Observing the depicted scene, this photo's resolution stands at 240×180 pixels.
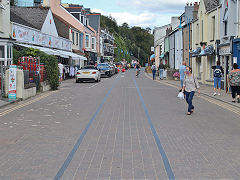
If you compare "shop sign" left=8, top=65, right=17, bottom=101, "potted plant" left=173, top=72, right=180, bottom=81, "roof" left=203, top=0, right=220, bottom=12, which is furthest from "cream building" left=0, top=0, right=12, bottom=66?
"potted plant" left=173, top=72, right=180, bottom=81

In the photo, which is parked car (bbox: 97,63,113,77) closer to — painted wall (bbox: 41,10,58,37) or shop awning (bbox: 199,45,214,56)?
painted wall (bbox: 41,10,58,37)

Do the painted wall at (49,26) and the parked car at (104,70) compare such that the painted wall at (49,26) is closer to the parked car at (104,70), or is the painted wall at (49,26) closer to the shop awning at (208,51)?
the parked car at (104,70)

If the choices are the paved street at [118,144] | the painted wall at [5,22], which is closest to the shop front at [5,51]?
the painted wall at [5,22]

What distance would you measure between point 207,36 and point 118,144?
23801 millimetres

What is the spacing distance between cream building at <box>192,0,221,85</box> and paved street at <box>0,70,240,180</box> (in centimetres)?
1553

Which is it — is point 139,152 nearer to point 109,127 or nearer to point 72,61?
point 109,127

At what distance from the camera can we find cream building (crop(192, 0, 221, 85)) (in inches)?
1054

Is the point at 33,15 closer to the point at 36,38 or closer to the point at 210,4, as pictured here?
the point at 36,38

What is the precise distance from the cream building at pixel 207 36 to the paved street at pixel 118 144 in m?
15.5

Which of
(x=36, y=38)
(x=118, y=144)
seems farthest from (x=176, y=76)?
(x=118, y=144)

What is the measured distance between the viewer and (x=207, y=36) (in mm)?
29172

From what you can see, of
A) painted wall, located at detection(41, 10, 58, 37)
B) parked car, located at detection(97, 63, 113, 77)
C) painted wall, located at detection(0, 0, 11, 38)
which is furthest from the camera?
parked car, located at detection(97, 63, 113, 77)

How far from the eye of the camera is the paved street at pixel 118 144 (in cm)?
541

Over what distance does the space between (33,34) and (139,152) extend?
80.5ft
